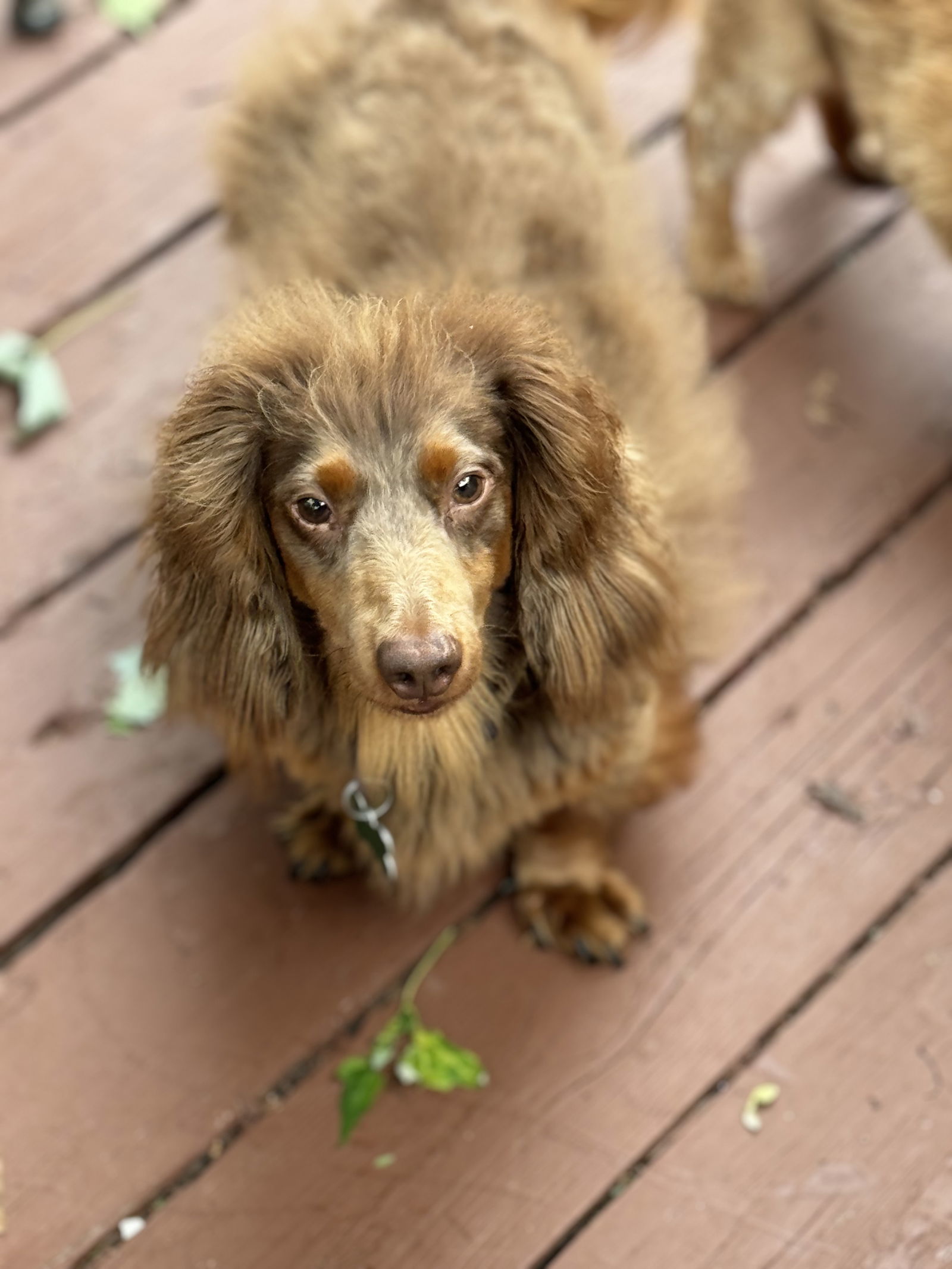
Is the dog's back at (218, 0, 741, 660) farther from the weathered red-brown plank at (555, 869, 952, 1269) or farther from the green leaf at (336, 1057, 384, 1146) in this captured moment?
the green leaf at (336, 1057, 384, 1146)

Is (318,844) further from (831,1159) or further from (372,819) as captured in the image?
(831,1159)

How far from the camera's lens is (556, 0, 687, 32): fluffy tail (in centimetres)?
281

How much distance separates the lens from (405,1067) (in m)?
2.18

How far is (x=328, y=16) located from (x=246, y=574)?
140cm

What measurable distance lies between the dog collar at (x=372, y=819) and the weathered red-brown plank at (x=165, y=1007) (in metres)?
0.32

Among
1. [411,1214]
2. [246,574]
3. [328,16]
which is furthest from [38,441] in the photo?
[411,1214]

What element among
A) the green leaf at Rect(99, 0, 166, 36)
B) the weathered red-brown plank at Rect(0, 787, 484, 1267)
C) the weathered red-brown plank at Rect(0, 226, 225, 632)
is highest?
the green leaf at Rect(99, 0, 166, 36)

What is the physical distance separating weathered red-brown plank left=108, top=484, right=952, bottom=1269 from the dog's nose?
2.95 feet

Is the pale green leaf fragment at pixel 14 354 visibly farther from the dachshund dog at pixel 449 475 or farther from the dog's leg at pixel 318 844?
the dog's leg at pixel 318 844

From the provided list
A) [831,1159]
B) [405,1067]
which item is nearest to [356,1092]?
[405,1067]

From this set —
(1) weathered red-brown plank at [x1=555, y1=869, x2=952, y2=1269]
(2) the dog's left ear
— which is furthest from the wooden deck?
(2) the dog's left ear

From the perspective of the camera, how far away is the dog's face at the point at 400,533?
1.54 m

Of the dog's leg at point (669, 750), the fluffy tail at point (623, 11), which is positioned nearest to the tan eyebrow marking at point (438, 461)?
the dog's leg at point (669, 750)

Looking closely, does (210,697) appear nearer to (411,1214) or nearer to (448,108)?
(411,1214)
